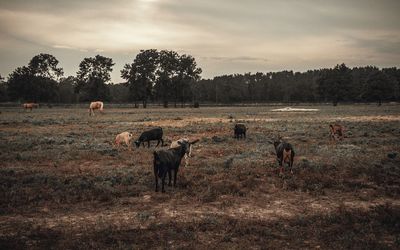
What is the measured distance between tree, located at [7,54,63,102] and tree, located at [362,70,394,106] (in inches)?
3575

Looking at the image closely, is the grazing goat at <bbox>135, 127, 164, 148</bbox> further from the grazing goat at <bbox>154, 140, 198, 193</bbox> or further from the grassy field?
the grazing goat at <bbox>154, 140, 198, 193</bbox>

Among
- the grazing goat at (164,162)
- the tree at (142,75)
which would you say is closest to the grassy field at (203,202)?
the grazing goat at (164,162)

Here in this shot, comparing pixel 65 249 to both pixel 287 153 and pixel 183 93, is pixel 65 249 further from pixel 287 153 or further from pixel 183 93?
pixel 183 93

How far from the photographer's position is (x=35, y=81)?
306 feet

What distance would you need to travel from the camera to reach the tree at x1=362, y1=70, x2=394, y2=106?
99812 millimetres

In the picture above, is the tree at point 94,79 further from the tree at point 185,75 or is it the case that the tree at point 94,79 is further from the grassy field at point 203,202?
the grassy field at point 203,202

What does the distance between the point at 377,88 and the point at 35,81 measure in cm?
9810

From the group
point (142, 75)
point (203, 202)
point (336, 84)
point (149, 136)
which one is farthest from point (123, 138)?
point (336, 84)

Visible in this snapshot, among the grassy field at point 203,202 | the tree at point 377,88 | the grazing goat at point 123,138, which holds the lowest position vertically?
the grassy field at point 203,202

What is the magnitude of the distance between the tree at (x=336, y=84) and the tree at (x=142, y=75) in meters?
53.5

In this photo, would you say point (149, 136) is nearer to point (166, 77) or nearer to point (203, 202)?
point (203, 202)

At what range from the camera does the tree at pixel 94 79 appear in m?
90.9

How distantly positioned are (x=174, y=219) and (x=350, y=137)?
20207 mm

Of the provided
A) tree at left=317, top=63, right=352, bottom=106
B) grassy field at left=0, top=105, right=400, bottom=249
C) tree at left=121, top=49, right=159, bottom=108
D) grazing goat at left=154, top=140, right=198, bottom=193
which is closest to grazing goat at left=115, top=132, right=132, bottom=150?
grassy field at left=0, top=105, right=400, bottom=249
